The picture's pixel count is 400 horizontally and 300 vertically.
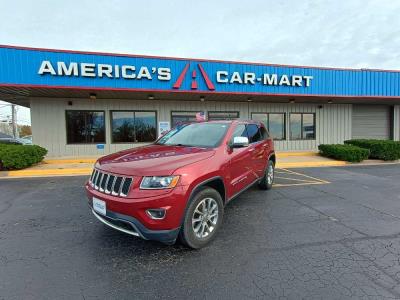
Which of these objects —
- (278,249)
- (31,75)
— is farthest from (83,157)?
(278,249)

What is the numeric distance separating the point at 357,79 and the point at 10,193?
54.2 ft

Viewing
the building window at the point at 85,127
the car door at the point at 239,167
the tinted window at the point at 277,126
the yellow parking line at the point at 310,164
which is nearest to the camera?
the car door at the point at 239,167

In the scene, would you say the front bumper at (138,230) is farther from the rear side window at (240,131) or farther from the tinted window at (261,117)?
the tinted window at (261,117)

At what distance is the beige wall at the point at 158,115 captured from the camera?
12297 mm

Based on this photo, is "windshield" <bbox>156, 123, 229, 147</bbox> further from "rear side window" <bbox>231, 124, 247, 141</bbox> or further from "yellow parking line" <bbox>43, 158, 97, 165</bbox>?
"yellow parking line" <bbox>43, 158, 97, 165</bbox>

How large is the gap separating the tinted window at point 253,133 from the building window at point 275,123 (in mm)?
9446

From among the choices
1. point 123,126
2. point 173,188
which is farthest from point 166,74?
point 173,188

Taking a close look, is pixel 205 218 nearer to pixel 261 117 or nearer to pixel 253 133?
pixel 253 133

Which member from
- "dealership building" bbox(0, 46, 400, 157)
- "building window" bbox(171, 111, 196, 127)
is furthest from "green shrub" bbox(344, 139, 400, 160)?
"building window" bbox(171, 111, 196, 127)

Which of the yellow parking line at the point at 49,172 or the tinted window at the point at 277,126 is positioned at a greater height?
the tinted window at the point at 277,126

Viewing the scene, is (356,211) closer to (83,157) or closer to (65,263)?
(65,263)

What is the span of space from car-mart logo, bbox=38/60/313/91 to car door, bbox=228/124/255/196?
746 cm

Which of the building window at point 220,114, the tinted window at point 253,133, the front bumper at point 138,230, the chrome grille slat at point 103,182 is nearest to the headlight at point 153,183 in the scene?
the front bumper at point 138,230

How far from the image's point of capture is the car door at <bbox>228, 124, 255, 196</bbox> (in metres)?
4.18
